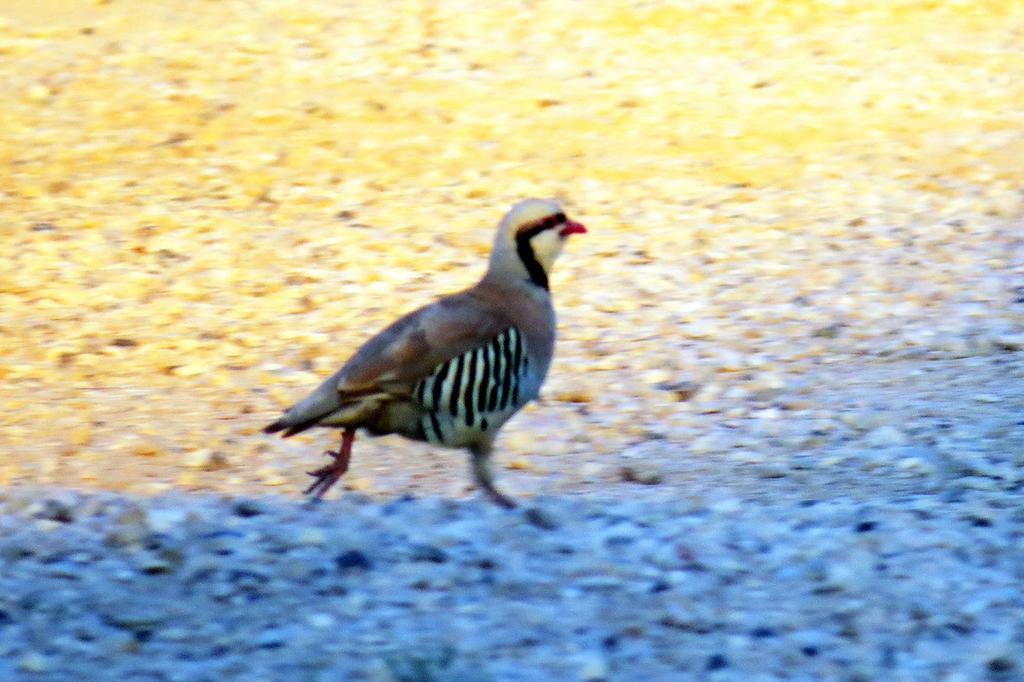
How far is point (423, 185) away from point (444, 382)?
4.96 m

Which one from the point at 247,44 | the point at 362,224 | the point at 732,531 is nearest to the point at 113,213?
the point at 362,224

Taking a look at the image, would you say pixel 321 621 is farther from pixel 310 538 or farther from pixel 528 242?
pixel 528 242

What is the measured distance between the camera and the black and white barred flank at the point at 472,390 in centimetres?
575

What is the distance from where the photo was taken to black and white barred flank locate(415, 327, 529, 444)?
575 cm

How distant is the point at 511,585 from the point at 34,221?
6.01 metres

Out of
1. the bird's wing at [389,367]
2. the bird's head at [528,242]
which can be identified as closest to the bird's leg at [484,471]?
the bird's wing at [389,367]

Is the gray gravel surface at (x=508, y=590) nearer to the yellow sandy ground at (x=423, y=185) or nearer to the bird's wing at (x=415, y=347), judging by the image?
the bird's wing at (x=415, y=347)

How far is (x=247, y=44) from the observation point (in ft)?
41.5

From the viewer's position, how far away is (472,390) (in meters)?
5.75

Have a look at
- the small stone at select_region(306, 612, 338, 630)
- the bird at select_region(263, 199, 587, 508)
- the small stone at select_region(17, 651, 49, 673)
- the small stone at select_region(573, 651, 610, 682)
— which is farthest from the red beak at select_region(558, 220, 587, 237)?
the small stone at select_region(17, 651, 49, 673)

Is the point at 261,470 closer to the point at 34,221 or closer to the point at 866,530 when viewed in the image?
the point at 866,530

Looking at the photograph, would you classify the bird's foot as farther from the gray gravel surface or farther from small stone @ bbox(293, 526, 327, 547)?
small stone @ bbox(293, 526, 327, 547)

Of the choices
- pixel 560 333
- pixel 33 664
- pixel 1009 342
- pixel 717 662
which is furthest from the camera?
pixel 560 333

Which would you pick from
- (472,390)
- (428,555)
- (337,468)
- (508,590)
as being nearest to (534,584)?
(508,590)
